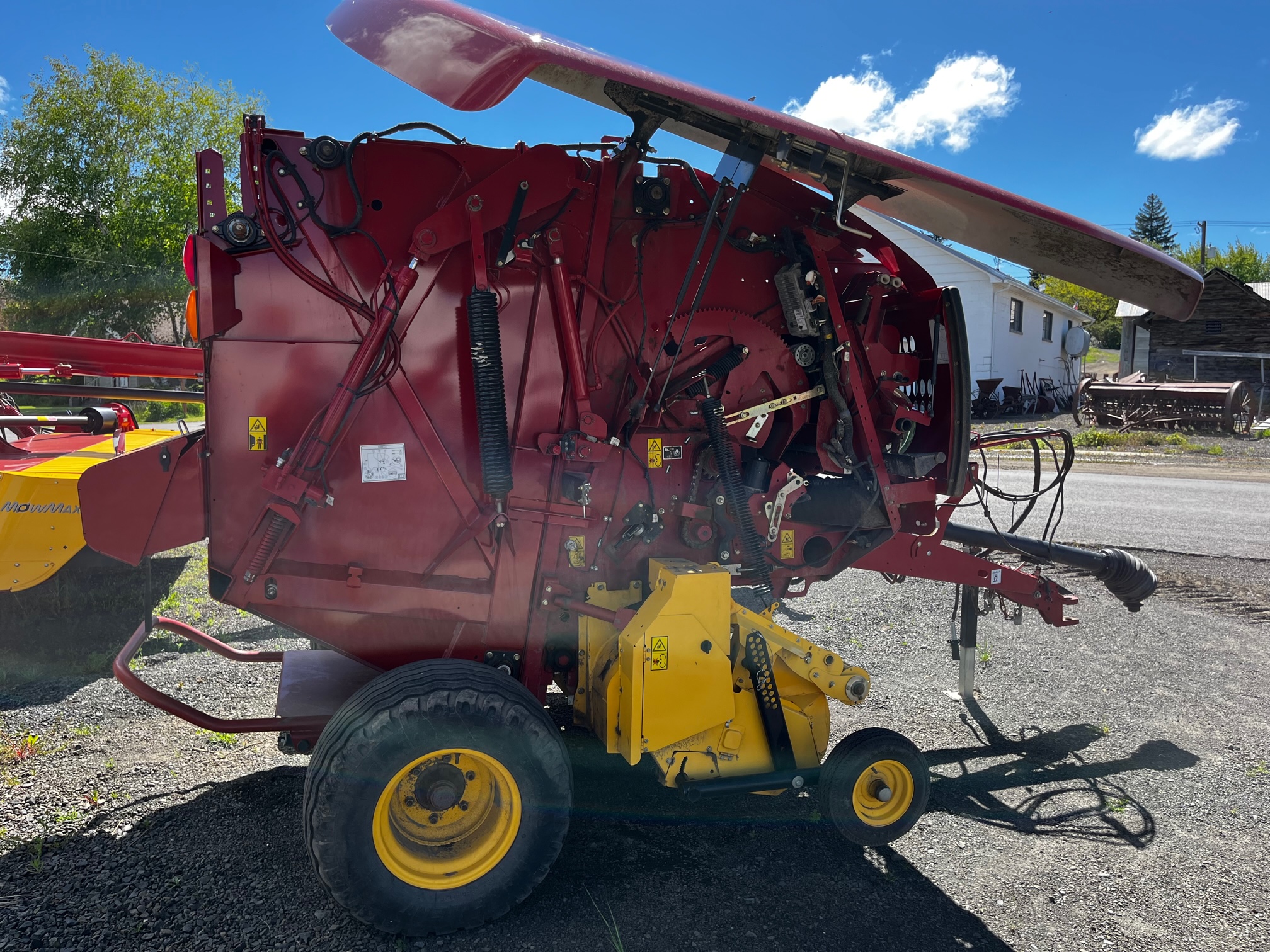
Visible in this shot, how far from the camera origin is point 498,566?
3.39 metres

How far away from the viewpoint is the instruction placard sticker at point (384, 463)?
3209 mm

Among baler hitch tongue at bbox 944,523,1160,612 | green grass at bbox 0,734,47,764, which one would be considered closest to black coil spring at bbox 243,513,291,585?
green grass at bbox 0,734,47,764

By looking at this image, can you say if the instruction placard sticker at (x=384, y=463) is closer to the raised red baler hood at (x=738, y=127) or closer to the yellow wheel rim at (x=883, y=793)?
A: the raised red baler hood at (x=738, y=127)

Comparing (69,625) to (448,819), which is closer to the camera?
(448,819)

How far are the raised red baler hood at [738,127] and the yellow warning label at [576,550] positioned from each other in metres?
1.72

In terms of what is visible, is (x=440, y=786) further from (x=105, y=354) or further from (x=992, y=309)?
(x=992, y=309)

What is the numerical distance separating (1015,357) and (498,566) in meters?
30.4

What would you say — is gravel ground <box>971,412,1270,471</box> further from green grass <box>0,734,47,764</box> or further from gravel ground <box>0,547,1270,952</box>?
green grass <box>0,734,47,764</box>

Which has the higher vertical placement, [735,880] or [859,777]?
[859,777]

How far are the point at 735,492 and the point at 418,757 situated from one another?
1.69 meters

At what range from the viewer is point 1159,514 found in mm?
10570

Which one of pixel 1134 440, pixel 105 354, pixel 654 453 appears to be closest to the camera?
pixel 654 453

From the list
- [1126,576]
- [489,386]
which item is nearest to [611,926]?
[489,386]

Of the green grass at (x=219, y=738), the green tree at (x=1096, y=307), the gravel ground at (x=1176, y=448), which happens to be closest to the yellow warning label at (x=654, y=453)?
the green grass at (x=219, y=738)
